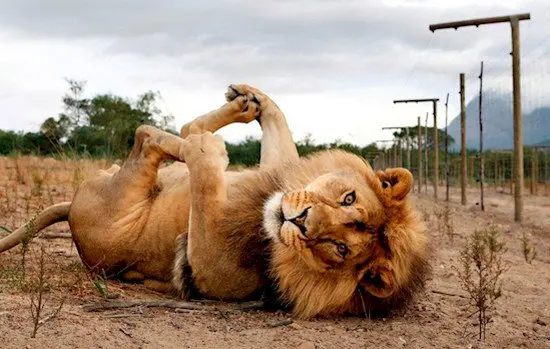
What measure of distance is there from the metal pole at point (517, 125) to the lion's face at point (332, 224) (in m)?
10.3

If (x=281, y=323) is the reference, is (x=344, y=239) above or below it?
above

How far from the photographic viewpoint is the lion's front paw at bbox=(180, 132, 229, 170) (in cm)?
400

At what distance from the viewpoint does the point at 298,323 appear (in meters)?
3.60

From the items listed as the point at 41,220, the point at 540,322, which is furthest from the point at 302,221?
the point at 41,220

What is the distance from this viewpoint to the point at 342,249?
339cm

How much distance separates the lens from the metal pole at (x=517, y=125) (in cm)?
1330

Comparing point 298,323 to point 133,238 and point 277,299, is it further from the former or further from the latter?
point 133,238

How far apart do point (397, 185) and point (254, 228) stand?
72 cm

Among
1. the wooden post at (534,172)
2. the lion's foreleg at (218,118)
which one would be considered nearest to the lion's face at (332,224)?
the lion's foreleg at (218,118)

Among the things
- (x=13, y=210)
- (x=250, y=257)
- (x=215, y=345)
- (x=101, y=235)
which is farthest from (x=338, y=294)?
(x=13, y=210)

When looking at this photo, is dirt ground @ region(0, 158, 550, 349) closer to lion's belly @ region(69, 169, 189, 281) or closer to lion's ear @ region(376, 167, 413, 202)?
lion's belly @ region(69, 169, 189, 281)

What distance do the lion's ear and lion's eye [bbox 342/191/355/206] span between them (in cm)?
22

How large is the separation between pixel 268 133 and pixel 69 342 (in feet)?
7.69

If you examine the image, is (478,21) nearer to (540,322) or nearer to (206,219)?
(540,322)
